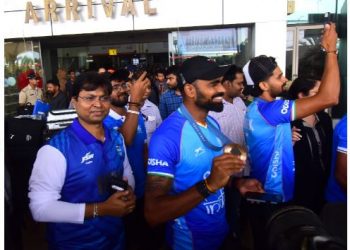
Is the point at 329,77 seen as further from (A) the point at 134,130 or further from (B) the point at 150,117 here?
(B) the point at 150,117

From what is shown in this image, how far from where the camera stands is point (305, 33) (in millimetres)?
9430

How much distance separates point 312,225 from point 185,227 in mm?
1116

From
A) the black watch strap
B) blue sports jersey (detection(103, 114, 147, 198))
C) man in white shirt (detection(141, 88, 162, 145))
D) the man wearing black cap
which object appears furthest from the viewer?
the man wearing black cap

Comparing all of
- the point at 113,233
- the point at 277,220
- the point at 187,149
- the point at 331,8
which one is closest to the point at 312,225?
the point at 277,220

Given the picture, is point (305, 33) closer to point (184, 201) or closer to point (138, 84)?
point (138, 84)

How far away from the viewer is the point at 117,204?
1.83 m

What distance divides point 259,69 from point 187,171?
3.50 ft

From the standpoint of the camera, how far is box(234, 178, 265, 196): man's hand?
6.81 ft

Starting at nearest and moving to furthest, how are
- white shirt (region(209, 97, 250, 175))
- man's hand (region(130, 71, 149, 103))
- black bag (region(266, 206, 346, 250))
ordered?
black bag (region(266, 206, 346, 250)), man's hand (region(130, 71, 149, 103)), white shirt (region(209, 97, 250, 175))

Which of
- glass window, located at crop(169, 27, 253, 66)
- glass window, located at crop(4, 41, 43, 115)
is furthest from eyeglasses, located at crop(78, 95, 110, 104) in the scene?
glass window, located at crop(4, 41, 43, 115)

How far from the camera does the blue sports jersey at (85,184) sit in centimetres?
192

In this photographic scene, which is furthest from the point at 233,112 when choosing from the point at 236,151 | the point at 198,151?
the point at 236,151

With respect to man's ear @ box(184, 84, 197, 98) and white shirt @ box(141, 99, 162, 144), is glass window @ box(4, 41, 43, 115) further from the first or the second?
man's ear @ box(184, 84, 197, 98)

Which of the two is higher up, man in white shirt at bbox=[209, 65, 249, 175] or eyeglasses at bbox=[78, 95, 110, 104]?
eyeglasses at bbox=[78, 95, 110, 104]
